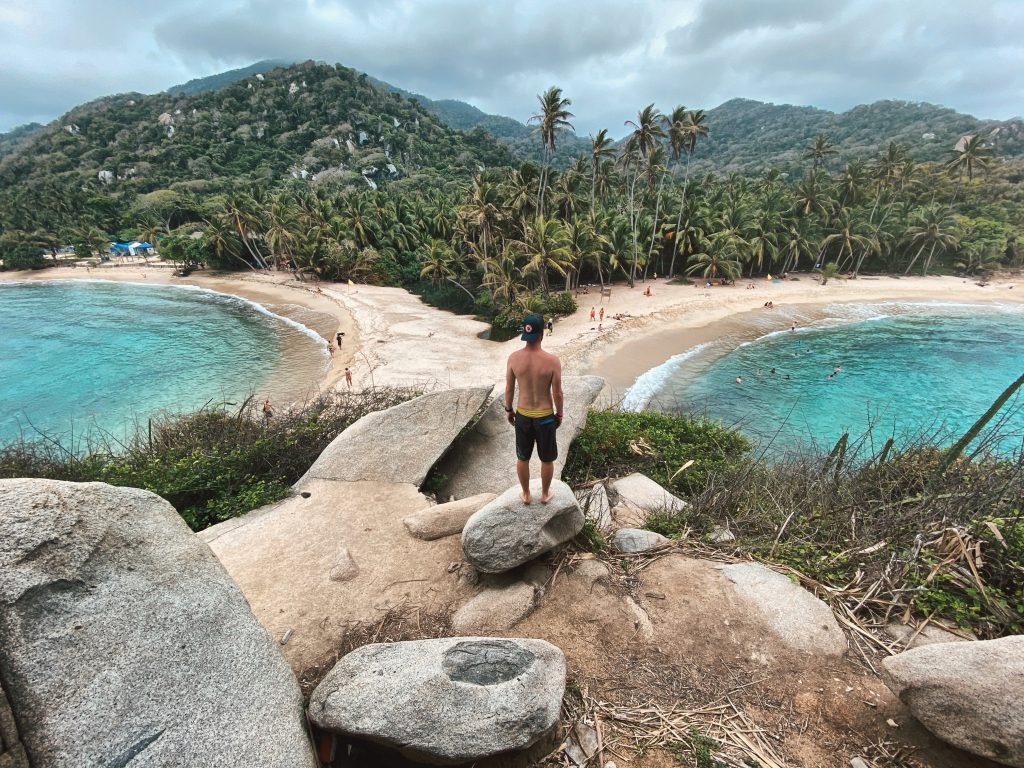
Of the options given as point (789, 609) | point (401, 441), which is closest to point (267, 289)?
point (401, 441)

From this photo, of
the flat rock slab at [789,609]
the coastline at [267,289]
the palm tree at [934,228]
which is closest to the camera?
the flat rock slab at [789,609]

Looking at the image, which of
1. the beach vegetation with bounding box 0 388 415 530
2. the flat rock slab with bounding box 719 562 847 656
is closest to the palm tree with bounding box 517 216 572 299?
the beach vegetation with bounding box 0 388 415 530

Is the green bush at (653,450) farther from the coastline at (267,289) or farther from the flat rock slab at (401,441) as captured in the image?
the coastline at (267,289)

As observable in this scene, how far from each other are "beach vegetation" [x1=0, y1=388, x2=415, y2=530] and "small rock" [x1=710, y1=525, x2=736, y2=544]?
7.27m

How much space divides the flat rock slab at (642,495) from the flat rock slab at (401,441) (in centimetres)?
336

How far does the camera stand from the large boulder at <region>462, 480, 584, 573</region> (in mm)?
5074

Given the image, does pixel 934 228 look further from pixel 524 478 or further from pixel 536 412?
pixel 524 478

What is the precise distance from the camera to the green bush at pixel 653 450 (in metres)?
10.1

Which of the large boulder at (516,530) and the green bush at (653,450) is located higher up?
the large boulder at (516,530)

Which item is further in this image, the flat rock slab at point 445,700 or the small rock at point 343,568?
the small rock at point 343,568

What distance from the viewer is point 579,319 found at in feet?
Answer: 115

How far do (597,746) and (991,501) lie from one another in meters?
5.09

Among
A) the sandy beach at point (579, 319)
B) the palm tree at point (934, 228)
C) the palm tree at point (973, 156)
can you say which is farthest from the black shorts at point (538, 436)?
the palm tree at point (973, 156)

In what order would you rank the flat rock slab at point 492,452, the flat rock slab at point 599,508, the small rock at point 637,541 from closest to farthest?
the small rock at point 637,541, the flat rock slab at point 599,508, the flat rock slab at point 492,452
